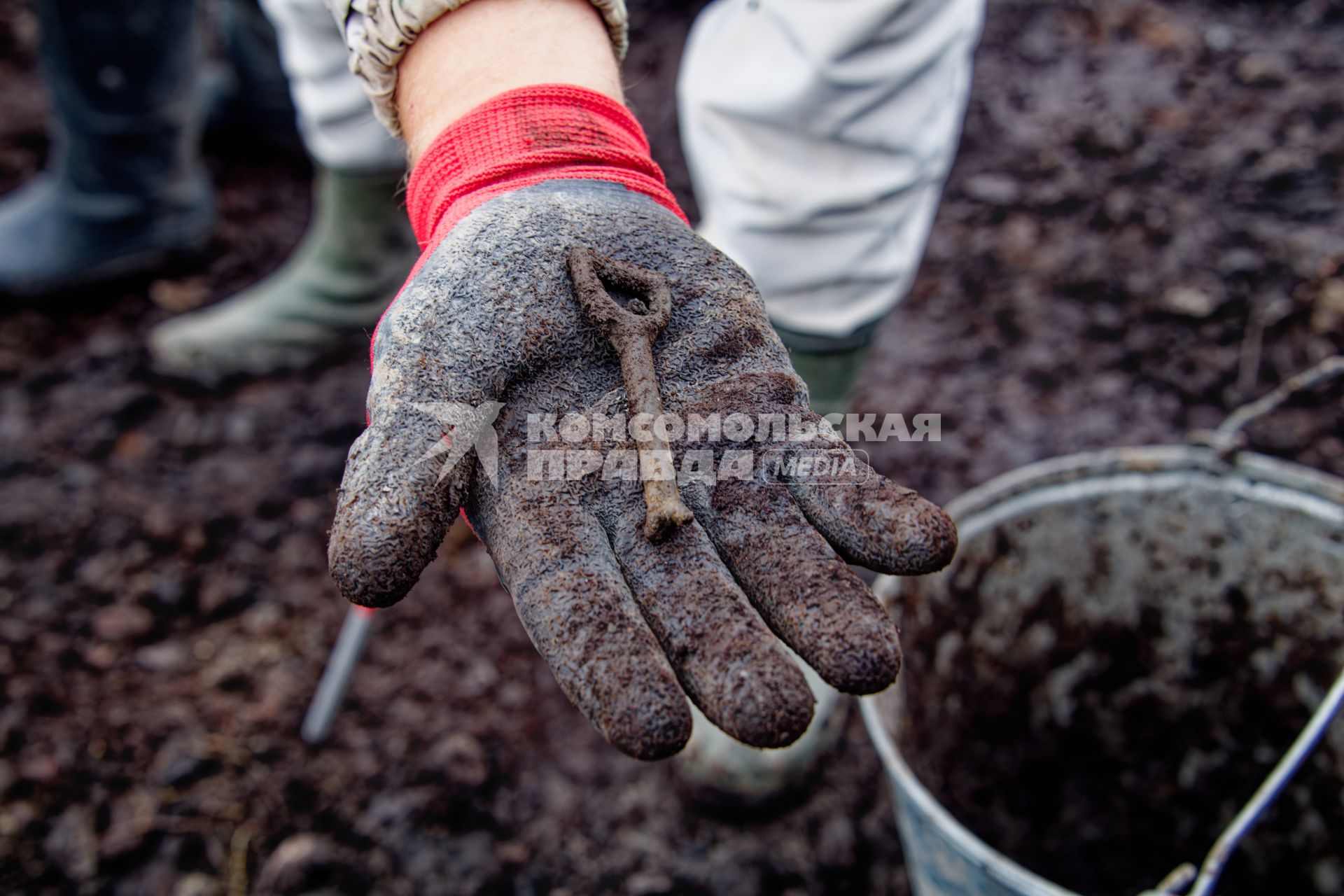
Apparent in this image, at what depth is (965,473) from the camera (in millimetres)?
2209

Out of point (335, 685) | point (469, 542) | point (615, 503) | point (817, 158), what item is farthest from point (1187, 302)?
point (335, 685)

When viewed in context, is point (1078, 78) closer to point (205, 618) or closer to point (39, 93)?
point (205, 618)

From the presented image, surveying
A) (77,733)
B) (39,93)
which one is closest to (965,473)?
(77,733)

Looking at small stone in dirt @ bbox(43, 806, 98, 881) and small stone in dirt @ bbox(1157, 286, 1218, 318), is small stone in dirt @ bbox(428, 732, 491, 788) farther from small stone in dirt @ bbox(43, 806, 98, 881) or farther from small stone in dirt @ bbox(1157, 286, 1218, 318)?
small stone in dirt @ bbox(1157, 286, 1218, 318)

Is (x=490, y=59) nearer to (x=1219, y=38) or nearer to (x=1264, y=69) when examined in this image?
(x=1264, y=69)

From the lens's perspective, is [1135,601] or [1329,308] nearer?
[1135,601]

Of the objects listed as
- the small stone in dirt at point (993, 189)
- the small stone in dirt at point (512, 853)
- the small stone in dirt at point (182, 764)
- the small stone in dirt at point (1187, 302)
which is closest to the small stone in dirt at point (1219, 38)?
the small stone in dirt at point (993, 189)

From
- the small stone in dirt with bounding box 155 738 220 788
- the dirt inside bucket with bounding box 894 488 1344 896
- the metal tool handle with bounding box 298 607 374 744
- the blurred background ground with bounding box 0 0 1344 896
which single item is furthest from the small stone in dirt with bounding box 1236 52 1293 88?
the small stone in dirt with bounding box 155 738 220 788

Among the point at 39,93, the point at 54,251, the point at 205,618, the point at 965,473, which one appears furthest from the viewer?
the point at 39,93

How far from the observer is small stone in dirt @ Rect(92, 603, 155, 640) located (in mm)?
1901

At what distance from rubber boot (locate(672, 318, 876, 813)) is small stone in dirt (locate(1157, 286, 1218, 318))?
1184 millimetres

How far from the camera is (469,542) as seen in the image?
7.02 ft

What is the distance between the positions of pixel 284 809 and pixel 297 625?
1.42 feet

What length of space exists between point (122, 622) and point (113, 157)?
1.47 meters
